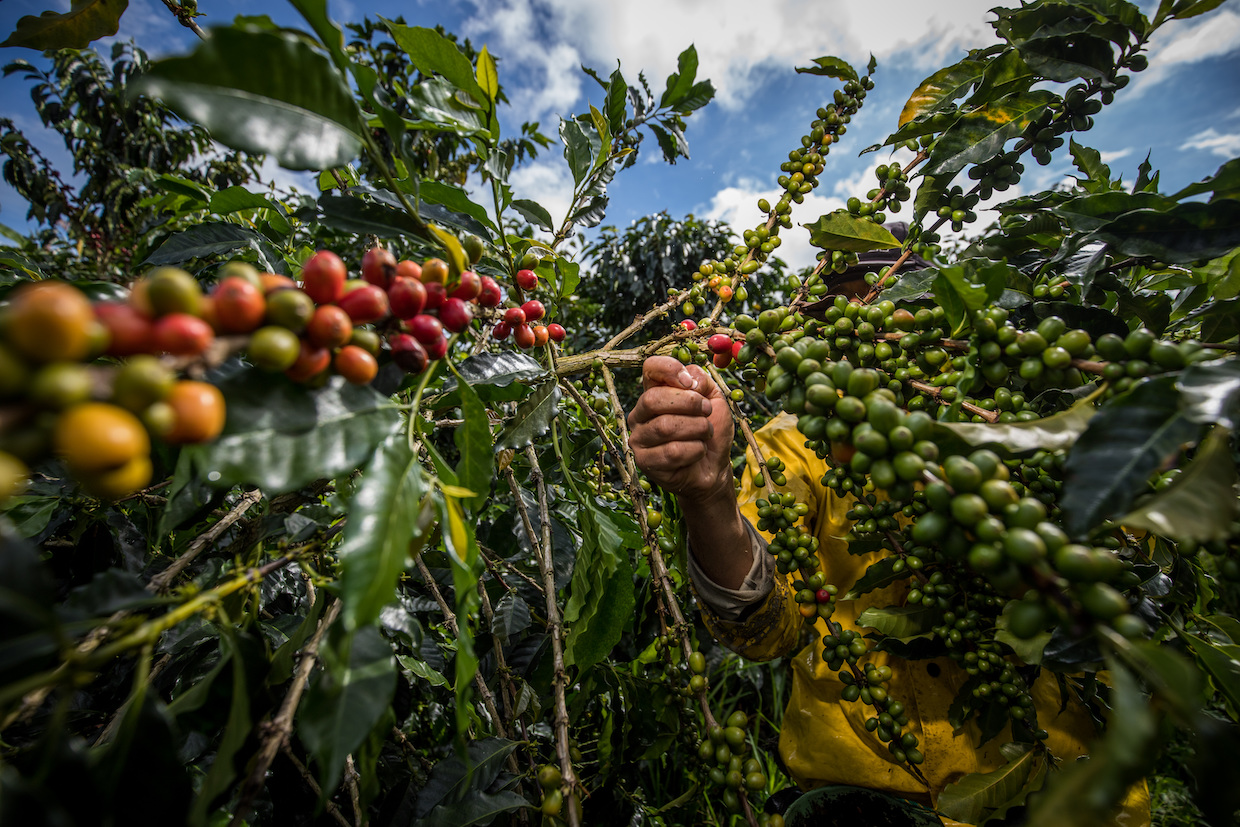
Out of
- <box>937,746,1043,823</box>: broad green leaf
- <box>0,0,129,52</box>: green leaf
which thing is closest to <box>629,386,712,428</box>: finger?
<box>937,746,1043,823</box>: broad green leaf

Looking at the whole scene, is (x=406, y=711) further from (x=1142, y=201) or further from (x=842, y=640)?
(x=1142, y=201)

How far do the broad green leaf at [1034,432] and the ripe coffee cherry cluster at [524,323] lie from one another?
673mm

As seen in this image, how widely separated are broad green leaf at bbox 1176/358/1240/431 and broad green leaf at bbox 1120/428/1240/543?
36mm

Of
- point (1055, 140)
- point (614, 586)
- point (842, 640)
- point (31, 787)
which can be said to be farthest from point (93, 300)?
point (1055, 140)

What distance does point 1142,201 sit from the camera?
0.75 meters

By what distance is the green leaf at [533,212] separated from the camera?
103 centimetres

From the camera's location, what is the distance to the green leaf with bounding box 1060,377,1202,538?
0.46 m

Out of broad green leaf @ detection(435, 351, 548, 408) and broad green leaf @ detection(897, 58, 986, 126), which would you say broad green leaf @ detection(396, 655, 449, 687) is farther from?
broad green leaf @ detection(897, 58, 986, 126)

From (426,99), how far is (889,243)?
867mm

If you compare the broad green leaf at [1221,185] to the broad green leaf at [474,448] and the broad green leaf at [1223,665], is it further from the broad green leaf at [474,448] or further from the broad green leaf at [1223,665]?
the broad green leaf at [474,448]

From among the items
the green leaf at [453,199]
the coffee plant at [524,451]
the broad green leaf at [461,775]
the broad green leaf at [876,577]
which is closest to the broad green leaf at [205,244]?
the coffee plant at [524,451]

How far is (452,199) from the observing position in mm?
851

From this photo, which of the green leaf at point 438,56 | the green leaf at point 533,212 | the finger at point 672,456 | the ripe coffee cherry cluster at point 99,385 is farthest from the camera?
the finger at point 672,456

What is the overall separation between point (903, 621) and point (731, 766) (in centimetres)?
52
